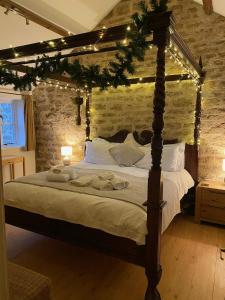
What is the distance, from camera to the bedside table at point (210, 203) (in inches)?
128

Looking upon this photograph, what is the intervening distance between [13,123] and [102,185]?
11.7 ft

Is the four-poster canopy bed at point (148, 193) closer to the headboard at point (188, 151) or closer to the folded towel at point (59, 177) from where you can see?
the folded towel at point (59, 177)

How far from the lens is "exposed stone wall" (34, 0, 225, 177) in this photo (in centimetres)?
366

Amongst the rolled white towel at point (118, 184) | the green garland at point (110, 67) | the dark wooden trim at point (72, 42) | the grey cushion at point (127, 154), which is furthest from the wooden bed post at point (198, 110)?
the dark wooden trim at point (72, 42)

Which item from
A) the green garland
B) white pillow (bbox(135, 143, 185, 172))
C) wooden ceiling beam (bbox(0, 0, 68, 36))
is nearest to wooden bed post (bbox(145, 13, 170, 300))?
the green garland

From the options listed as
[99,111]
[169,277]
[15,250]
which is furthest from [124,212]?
[99,111]

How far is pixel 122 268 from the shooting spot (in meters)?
2.42

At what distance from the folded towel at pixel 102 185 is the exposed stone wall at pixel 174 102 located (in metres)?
1.95

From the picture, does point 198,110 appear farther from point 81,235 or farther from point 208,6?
point 81,235

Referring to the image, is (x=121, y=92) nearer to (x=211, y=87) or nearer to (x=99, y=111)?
(x=99, y=111)

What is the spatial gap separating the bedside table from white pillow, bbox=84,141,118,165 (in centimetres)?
142

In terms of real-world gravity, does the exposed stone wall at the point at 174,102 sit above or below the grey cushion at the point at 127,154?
above

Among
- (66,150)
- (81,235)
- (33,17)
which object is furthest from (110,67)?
(66,150)

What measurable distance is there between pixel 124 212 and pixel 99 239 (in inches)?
14.8
